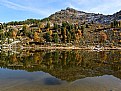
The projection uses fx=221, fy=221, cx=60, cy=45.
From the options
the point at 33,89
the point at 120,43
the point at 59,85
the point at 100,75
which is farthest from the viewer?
the point at 120,43

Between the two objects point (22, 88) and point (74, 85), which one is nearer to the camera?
point (22, 88)

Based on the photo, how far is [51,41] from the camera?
192 meters

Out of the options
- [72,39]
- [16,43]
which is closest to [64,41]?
[72,39]

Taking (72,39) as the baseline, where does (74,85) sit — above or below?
below

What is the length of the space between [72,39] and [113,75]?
14092cm

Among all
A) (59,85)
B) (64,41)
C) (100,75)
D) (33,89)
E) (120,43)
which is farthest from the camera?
(64,41)

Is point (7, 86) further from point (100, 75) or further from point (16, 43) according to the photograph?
point (16, 43)

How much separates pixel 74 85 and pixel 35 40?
153809 millimetres

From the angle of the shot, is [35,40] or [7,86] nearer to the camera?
[7,86]

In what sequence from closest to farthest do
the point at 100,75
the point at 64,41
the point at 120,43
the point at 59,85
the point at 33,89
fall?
the point at 33,89, the point at 59,85, the point at 100,75, the point at 120,43, the point at 64,41

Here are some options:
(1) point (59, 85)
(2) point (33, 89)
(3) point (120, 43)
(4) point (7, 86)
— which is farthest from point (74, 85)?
(3) point (120, 43)

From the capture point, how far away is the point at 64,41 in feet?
624

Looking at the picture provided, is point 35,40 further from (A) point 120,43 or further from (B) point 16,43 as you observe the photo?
(A) point 120,43

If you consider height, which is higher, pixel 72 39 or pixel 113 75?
pixel 72 39
